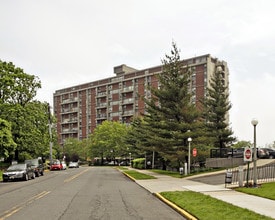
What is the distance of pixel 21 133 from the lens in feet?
153

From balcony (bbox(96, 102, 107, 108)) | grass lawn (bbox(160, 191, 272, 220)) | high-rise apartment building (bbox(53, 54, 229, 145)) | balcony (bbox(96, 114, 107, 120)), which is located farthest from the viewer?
balcony (bbox(96, 114, 107, 120))

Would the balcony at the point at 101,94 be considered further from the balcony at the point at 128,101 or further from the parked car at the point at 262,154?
the parked car at the point at 262,154

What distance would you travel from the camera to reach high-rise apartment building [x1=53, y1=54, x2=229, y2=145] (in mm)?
91188

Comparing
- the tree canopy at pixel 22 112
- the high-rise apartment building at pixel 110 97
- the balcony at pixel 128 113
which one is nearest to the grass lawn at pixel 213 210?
the tree canopy at pixel 22 112

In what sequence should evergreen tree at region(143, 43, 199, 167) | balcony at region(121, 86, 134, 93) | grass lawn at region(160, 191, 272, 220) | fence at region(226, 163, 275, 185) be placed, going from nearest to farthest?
grass lawn at region(160, 191, 272, 220), fence at region(226, 163, 275, 185), evergreen tree at region(143, 43, 199, 167), balcony at region(121, 86, 134, 93)

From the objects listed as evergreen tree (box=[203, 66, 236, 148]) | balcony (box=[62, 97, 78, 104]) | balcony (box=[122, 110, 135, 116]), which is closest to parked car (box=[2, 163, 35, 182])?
evergreen tree (box=[203, 66, 236, 148])

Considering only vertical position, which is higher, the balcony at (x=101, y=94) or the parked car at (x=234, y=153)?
the balcony at (x=101, y=94)

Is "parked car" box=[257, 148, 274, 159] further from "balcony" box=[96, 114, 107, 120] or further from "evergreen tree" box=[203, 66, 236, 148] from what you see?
"balcony" box=[96, 114, 107, 120]

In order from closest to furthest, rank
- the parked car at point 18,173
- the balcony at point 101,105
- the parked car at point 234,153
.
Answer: the parked car at point 18,173 → the parked car at point 234,153 → the balcony at point 101,105

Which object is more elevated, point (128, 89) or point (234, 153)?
point (128, 89)

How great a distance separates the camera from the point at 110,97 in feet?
381

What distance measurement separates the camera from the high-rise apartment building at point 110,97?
3590 inches

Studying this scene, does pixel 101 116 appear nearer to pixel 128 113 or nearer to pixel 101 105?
pixel 101 105

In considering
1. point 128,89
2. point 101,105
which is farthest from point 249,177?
point 101,105
